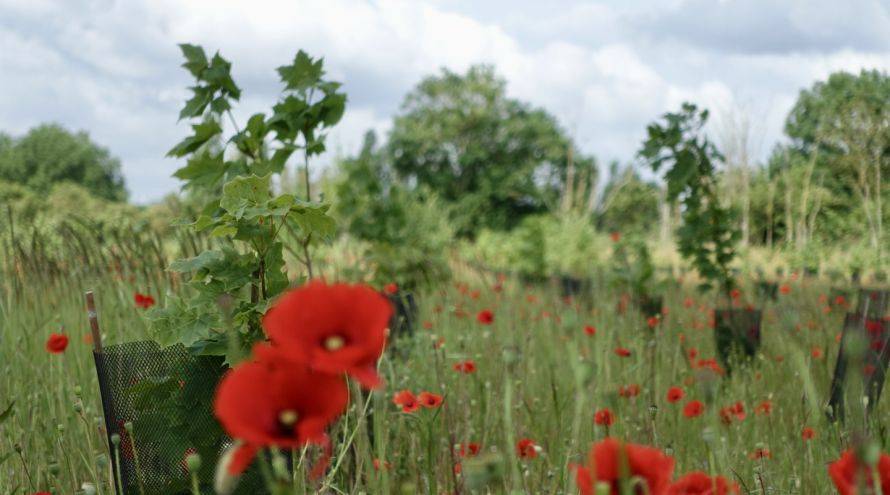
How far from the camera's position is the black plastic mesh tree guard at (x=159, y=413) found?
1488 millimetres

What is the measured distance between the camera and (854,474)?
0.72m

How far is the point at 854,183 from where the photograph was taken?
1488 cm

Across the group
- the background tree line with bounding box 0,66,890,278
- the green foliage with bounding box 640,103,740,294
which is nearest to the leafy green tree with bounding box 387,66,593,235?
the background tree line with bounding box 0,66,890,278

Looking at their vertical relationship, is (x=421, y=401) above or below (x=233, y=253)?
below

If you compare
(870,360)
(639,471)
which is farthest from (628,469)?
(870,360)

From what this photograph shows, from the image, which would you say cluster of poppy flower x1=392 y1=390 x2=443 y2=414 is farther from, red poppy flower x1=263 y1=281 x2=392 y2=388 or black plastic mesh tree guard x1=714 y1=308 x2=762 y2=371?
black plastic mesh tree guard x1=714 y1=308 x2=762 y2=371

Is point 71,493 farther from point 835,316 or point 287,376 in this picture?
point 835,316

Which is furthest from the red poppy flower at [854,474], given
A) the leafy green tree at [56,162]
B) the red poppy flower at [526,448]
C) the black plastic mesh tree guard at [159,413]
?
the leafy green tree at [56,162]

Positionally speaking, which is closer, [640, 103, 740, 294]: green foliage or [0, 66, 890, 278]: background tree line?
[640, 103, 740, 294]: green foliage

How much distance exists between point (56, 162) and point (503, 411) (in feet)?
140

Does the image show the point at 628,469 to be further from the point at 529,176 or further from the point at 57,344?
the point at 529,176

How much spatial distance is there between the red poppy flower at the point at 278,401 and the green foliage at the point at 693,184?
3743 millimetres

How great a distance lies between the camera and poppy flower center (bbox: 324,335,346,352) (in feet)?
2.03

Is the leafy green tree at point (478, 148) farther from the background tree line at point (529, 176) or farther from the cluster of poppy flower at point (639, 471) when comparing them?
the cluster of poppy flower at point (639, 471)
